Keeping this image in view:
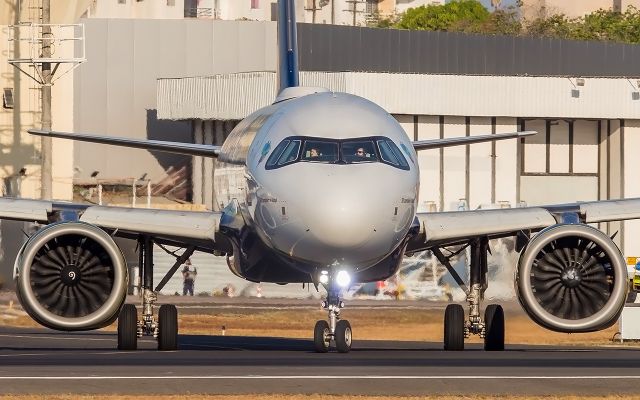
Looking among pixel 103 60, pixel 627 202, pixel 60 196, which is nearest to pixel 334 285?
pixel 627 202

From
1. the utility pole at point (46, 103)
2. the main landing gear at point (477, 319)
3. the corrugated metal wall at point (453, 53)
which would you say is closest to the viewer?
the main landing gear at point (477, 319)

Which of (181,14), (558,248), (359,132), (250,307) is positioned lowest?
(250,307)

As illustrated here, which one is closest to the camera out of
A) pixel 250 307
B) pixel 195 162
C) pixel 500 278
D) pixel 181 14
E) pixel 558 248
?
pixel 558 248

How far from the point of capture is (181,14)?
388 ft

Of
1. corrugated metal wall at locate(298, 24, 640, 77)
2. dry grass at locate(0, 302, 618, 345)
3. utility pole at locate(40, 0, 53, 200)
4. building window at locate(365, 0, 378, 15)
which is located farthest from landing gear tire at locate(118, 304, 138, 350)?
building window at locate(365, 0, 378, 15)

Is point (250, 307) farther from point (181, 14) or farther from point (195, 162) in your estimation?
→ point (181, 14)

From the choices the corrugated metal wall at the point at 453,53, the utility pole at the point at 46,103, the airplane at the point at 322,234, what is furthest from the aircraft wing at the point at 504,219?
the corrugated metal wall at the point at 453,53

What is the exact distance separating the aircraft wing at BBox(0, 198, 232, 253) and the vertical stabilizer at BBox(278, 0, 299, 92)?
7451 millimetres

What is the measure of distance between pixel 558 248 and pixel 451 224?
1.83 meters

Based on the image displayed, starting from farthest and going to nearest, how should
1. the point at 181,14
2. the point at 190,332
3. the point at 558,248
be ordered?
the point at 181,14 → the point at 190,332 → the point at 558,248

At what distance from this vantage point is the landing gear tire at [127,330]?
95.5 feet

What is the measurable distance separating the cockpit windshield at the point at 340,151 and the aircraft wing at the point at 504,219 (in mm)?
3035

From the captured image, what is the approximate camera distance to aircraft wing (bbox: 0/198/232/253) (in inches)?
1076

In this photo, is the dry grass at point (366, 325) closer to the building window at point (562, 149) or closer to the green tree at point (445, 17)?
the building window at point (562, 149)
